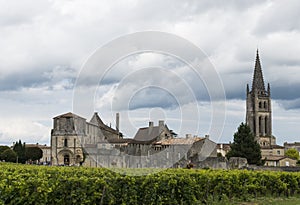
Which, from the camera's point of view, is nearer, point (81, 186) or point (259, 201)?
point (81, 186)

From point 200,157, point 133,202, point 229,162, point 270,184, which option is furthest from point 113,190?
point 200,157

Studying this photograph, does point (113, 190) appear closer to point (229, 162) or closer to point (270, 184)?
point (270, 184)

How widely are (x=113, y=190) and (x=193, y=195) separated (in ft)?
11.8

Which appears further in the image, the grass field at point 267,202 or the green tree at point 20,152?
the green tree at point 20,152

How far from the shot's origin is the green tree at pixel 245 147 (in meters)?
61.0

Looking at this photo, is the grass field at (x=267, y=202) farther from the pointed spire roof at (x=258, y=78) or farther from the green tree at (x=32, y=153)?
the pointed spire roof at (x=258, y=78)

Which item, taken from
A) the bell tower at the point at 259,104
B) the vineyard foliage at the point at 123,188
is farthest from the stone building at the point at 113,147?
the bell tower at the point at 259,104

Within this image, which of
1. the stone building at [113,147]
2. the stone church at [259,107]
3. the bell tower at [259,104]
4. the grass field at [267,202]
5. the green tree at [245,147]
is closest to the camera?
the grass field at [267,202]

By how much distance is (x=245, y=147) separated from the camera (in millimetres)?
61625

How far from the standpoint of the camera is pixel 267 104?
137500 mm

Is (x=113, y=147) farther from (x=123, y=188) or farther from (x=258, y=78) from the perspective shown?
(x=258, y=78)

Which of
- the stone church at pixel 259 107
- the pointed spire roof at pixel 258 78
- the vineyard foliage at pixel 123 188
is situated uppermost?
the pointed spire roof at pixel 258 78

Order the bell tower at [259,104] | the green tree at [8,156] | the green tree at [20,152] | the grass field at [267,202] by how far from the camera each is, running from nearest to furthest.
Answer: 1. the grass field at [267,202]
2. the green tree at [8,156]
3. the green tree at [20,152]
4. the bell tower at [259,104]

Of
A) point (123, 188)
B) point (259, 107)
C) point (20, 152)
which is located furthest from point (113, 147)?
point (259, 107)
